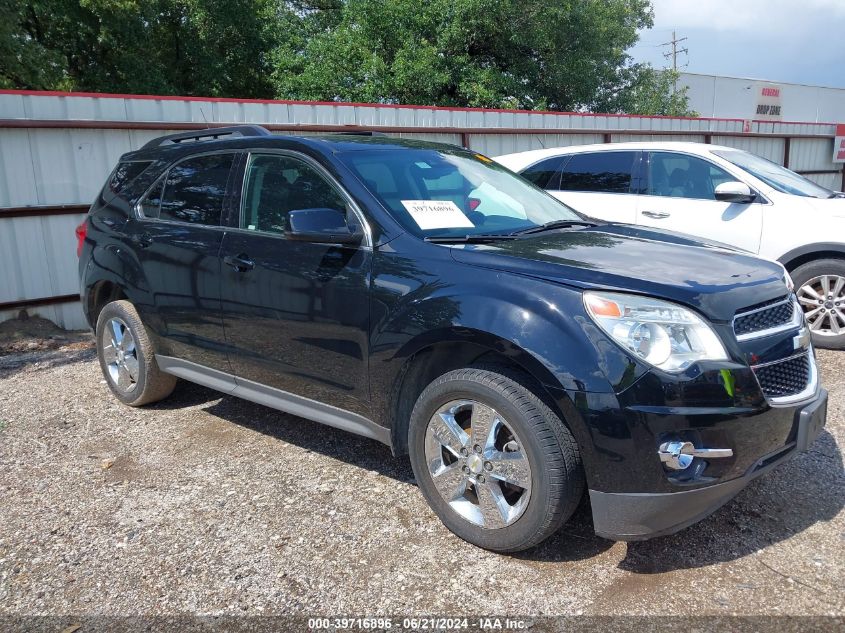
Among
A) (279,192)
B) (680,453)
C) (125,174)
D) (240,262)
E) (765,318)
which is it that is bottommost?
(680,453)

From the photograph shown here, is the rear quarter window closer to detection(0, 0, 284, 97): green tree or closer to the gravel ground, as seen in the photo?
the gravel ground

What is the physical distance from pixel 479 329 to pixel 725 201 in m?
4.56

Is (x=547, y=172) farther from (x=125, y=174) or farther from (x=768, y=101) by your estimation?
(x=768, y=101)

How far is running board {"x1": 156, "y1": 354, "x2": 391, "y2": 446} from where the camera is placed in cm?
352

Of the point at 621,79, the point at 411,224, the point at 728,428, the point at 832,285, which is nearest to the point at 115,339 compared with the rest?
the point at 411,224

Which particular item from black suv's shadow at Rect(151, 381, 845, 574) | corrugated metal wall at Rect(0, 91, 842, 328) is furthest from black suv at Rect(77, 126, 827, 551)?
corrugated metal wall at Rect(0, 91, 842, 328)

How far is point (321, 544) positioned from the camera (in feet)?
10.5

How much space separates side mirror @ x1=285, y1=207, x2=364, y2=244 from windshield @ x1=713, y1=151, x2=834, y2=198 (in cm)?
476

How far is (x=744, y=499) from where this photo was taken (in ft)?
11.4

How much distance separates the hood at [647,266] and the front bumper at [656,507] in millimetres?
642

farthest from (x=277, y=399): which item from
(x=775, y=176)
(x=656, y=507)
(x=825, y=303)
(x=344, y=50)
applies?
(x=344, y=50)

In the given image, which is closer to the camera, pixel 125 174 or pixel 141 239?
pixel 141 239

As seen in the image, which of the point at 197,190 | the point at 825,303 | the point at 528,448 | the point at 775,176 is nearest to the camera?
the point at 528,448

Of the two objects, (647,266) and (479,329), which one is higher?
(647,266)
